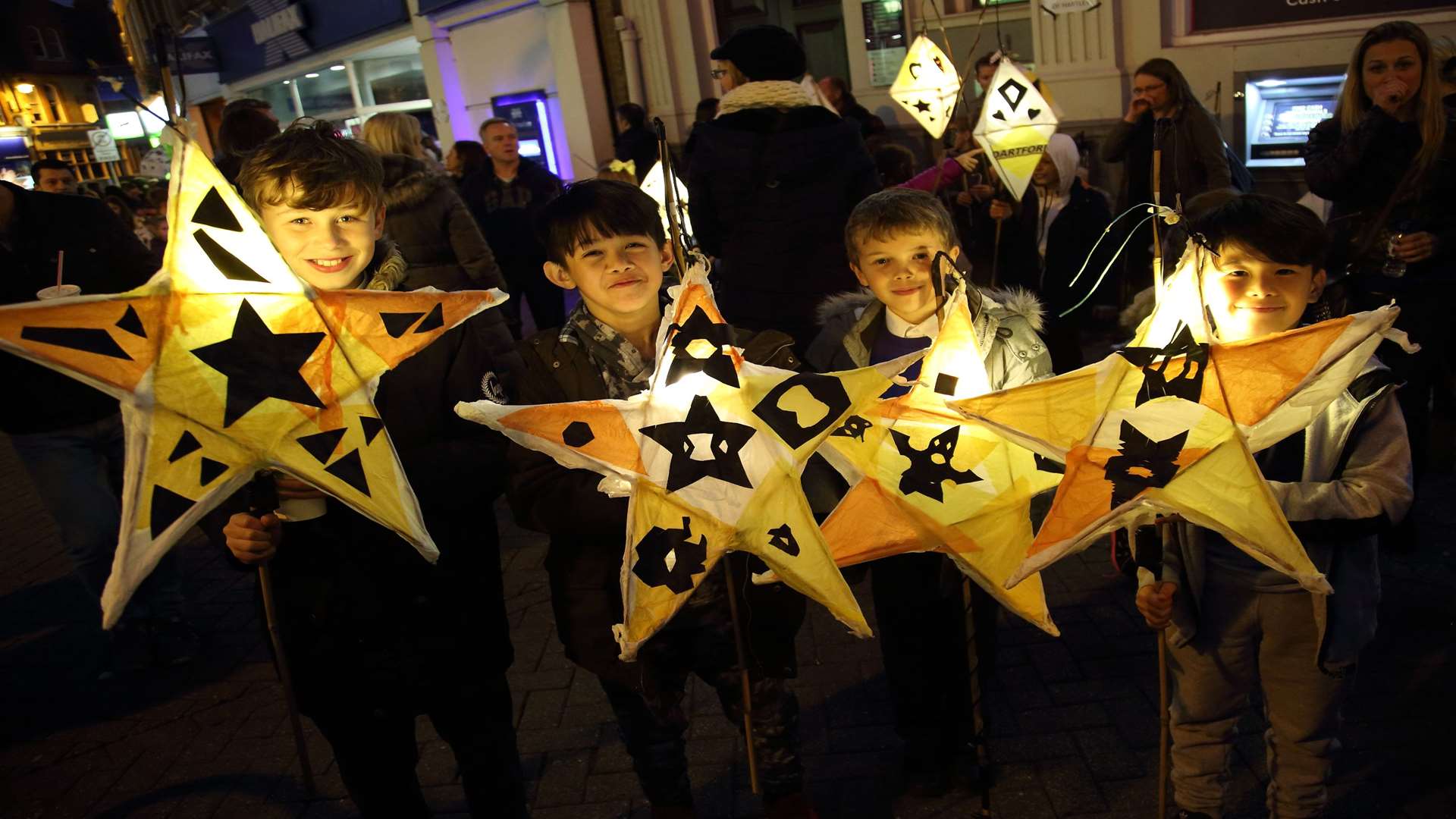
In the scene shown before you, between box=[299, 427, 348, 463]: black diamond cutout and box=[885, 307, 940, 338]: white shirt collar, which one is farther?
box=[885, 307, 940, 338]: white shirt collar

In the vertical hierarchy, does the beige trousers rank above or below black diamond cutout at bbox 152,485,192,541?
below

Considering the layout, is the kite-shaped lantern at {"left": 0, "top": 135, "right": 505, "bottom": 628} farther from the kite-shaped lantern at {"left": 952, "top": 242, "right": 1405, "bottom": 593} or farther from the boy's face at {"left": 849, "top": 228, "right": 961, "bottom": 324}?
the kite-shaped lantern at {"left": 952, "top": 242, "right": 1405, "bottom": 593}

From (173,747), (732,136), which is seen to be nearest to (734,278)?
(732,136)

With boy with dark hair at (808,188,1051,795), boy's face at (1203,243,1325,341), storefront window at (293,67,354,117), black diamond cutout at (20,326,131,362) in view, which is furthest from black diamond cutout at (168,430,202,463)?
storefront window at (293,67,354,117)

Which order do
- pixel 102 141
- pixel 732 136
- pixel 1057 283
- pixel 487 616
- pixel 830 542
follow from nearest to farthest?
pixel 830 542
pixel 487 616
pixel 732 136
pixel 1057 283
pixel 102 141

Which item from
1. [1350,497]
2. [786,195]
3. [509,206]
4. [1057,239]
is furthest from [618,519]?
[509,206]

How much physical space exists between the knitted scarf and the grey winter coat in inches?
60.9

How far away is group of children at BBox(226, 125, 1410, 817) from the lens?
210 centimetres

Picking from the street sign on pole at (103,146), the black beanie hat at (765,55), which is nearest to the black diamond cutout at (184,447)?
the black beanie hat at (765,55)

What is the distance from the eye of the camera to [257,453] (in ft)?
6.36

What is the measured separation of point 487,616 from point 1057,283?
408 cm

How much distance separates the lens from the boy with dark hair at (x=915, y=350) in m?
2.48

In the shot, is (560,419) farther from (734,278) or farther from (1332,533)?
(734,278)

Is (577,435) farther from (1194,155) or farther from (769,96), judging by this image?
(1194,155)
